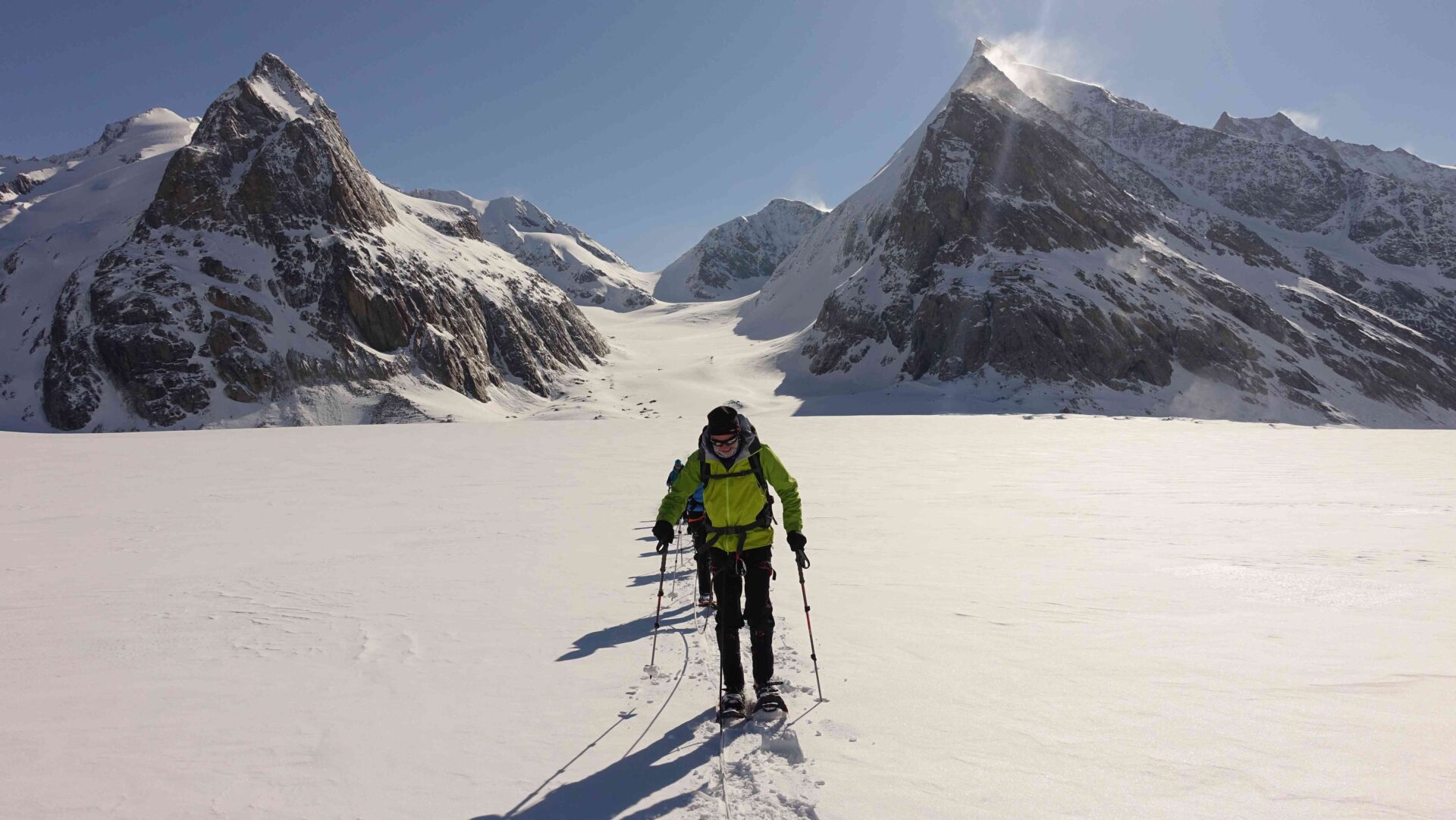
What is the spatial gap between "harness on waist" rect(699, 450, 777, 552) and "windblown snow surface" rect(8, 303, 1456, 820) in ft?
4.82

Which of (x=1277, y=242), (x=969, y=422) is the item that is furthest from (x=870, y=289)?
(x=1277, y=242)

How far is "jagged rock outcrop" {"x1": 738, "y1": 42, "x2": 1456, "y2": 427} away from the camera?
2655 inches

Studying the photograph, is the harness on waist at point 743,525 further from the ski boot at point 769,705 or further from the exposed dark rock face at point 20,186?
the exposed dark rock face at point 20,186

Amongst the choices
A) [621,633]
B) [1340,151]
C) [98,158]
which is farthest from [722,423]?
[1340,151]

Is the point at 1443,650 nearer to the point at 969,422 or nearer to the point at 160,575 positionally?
the point at 160,575

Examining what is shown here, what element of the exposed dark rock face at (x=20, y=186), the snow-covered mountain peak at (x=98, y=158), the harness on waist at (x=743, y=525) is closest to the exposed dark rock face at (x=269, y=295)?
the snow-covered mountain peak at (x=98, y=158)

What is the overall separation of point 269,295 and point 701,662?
236 feet

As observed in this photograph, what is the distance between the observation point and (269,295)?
6269cm

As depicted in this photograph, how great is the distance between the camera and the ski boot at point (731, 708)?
5305 millimetres

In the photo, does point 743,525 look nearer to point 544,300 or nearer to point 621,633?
point 621,633

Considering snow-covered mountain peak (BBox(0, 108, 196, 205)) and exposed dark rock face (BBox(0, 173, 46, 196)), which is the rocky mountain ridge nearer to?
snow-covered mountain peak (BBox(0, 108, 196, 205))

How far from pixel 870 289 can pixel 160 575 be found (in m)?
86.4

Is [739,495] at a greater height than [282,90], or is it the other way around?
[282,90]

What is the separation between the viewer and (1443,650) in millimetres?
6066
